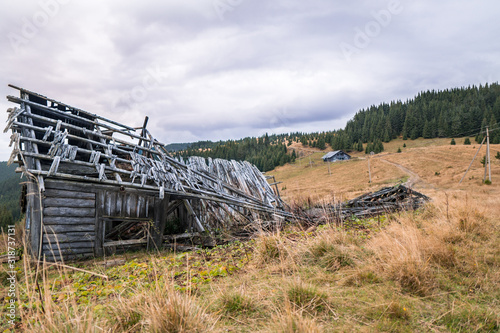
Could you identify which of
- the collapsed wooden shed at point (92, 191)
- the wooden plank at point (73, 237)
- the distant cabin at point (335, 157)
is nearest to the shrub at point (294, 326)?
the collapsed wooden shed at point (92, 191)

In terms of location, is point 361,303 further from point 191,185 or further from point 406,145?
point 406,145

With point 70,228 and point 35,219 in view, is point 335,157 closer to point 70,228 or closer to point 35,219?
point 70,228

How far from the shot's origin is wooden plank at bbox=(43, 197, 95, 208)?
266 inches

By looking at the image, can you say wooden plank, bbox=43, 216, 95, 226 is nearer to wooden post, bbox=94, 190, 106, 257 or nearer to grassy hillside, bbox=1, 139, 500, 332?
wooden post, bbox=94, 190, 106, 257

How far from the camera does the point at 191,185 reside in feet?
29.8

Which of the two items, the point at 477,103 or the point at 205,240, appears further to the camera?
the point at 477,103

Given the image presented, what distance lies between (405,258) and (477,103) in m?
113

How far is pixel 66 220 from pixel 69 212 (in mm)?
221

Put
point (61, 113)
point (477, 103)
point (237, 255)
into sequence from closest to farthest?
point (237, 255) < point (61, 113) < point (477, 103)

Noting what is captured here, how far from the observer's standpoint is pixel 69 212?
23.2ft

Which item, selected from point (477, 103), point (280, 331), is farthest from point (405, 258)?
point (477, 103)

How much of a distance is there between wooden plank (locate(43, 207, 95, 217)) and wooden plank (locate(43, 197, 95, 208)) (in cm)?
9

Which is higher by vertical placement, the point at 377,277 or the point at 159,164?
the point at 159,164

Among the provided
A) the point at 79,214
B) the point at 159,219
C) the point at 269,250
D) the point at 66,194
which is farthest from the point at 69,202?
the point at 269,250
